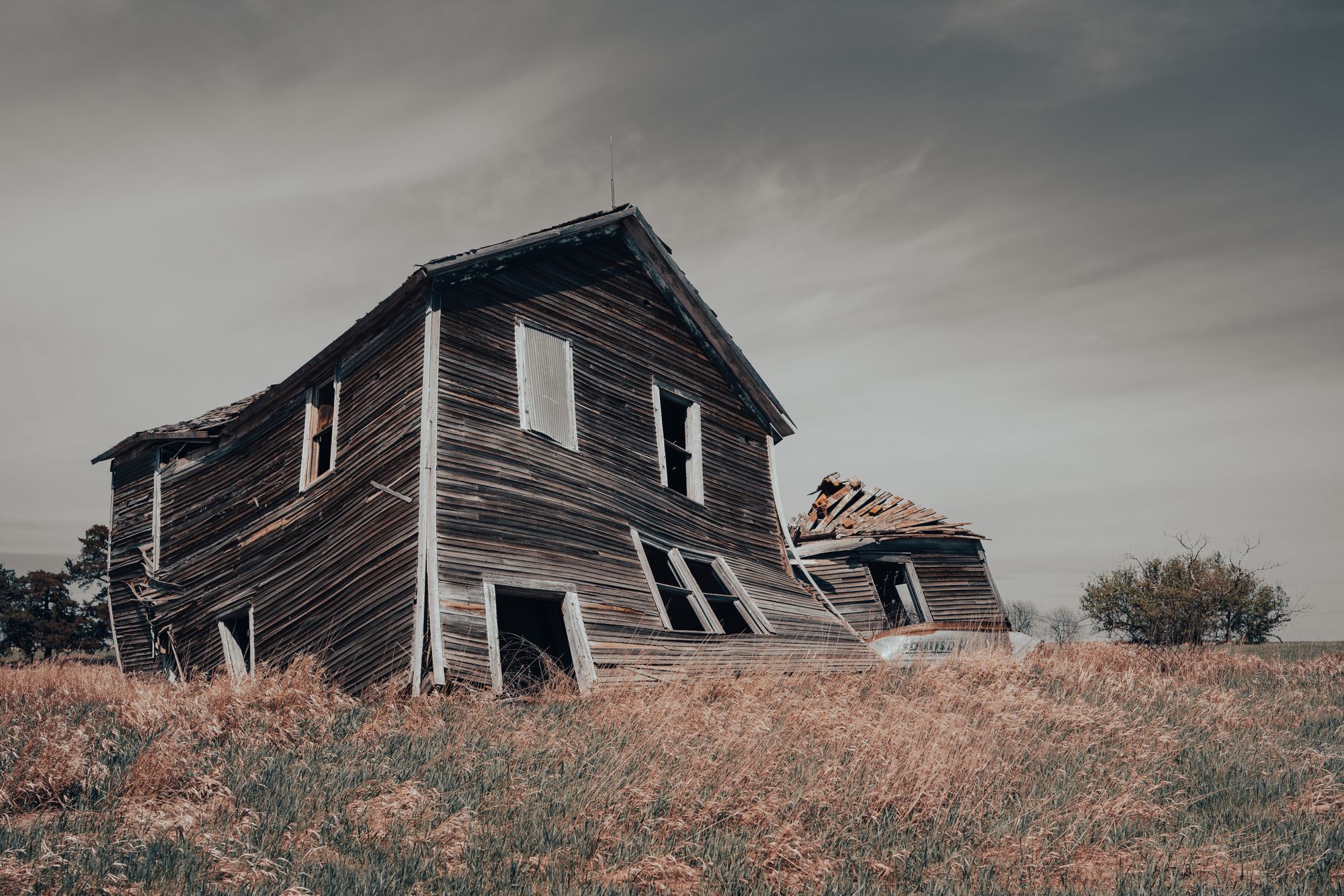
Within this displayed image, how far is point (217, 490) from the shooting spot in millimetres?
16406

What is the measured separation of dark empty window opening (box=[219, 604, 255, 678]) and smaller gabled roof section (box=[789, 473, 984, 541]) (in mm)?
13507

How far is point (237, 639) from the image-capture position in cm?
1507

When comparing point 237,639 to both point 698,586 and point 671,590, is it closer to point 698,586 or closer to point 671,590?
point 671,590

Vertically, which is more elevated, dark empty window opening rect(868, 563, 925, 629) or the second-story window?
the second-story window

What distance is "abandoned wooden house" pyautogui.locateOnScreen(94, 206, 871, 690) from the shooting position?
1144 cm

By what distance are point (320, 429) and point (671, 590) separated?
651 centimetres

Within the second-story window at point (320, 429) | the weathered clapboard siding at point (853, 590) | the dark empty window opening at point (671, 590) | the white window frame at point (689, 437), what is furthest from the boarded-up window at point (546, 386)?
the weathered clapboard siding at point (853, 590)

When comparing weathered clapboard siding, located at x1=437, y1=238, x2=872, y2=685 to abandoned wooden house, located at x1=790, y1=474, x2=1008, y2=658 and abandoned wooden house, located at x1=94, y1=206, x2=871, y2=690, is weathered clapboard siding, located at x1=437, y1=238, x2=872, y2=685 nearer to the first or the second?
abandoned wooden house, located at x1=94, y1=206, x2=871, y2=690

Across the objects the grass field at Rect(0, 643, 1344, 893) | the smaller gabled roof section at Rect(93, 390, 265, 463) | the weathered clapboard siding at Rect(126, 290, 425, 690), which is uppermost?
the smaller gabled roof section at Rect(93, 390, 265, 463)

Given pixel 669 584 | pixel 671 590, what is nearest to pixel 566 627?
pixel 671 590

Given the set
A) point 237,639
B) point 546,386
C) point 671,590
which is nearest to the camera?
point 671,590

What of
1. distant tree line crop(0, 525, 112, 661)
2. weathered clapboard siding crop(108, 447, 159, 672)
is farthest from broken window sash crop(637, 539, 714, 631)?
distant tree line crop(0, 525, 112, 661)

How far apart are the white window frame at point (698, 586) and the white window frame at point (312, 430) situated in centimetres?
490

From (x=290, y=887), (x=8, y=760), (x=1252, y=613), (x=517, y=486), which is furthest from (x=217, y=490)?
(x=1252, y=613)
